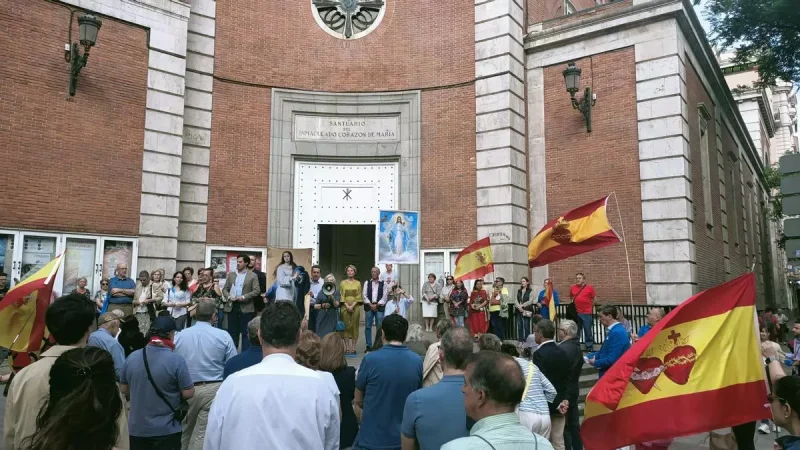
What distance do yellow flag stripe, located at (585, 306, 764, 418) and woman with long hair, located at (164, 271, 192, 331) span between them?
8914 millimetres

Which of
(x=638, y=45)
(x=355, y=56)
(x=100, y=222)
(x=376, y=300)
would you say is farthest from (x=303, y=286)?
(x=638, y=45)

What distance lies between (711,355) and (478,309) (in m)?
9.80

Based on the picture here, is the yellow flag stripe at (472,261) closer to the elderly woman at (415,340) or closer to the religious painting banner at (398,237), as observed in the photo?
the religious painting banner at (398,237)

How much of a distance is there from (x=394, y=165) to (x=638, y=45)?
295 inches

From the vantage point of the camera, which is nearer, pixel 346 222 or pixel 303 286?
pixel 303 286

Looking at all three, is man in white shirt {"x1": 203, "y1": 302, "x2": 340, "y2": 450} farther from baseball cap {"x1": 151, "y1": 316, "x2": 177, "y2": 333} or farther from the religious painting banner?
the religious painting banner

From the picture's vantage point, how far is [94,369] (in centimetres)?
271

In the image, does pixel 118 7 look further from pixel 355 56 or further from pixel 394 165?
pixel 394 165

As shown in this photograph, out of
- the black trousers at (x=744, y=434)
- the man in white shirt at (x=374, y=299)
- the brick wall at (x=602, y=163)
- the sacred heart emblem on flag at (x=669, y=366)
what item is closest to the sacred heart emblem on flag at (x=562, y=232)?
the man in white shirt at (x=374, y=299)

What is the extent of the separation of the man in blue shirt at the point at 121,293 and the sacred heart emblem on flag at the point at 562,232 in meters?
8.11

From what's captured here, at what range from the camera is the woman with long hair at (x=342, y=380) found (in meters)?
5.04

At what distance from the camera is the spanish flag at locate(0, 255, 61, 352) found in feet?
19.6

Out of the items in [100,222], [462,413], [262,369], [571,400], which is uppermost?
[100,222]

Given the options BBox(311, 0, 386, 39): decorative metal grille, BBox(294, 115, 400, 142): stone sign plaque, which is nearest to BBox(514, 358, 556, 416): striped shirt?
BBox(294, 115, 400, 142): stone sign plaque
